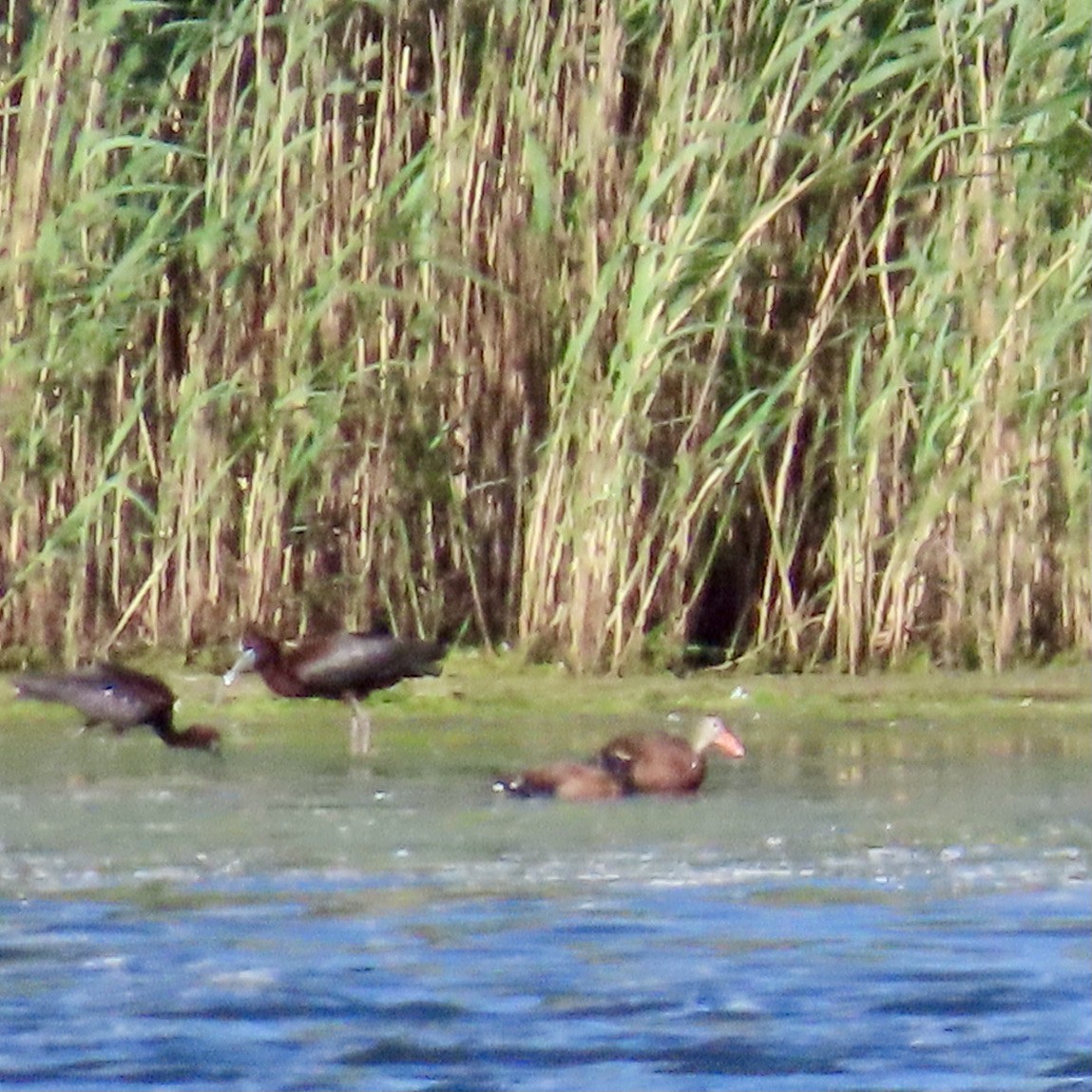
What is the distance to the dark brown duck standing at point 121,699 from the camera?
7355mm

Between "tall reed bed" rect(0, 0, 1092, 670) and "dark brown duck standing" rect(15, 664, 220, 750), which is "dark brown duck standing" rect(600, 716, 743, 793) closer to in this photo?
"dark brown duck standing" rect(15, 664, 220, 750)

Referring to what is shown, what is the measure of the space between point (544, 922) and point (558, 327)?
10.6ft

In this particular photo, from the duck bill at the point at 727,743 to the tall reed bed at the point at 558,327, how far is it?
951 mm

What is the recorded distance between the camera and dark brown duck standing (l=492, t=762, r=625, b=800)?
664 cm

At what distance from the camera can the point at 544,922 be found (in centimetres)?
531

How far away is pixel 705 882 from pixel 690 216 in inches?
108

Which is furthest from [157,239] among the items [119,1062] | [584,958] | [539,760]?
[119,1062]

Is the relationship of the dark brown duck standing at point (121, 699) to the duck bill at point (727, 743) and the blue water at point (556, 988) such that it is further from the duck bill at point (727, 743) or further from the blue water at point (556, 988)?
the blue water at point (556, 988)

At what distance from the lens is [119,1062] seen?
4.27 m

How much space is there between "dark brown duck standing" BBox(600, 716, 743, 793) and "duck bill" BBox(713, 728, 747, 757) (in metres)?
0.16

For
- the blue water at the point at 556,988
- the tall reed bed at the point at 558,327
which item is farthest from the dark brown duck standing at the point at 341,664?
the blue water at the point at 556,988

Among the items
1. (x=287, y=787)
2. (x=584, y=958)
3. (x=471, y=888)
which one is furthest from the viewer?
(x=287, y=787)

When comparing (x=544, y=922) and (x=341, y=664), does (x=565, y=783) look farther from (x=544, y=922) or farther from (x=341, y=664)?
(x=544, y=922)

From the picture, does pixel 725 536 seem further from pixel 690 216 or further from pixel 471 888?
pixel 471 888
